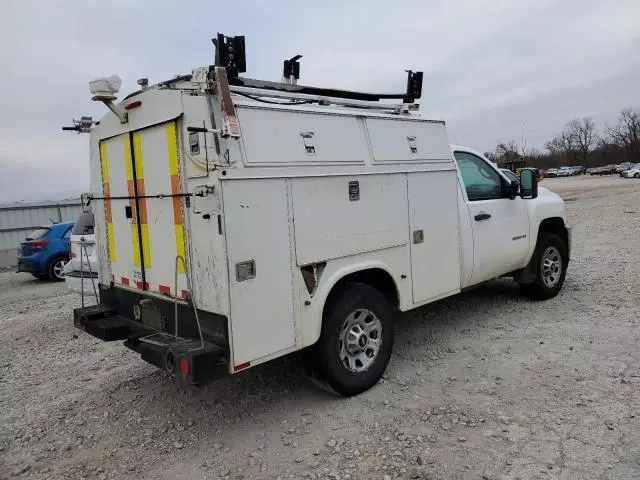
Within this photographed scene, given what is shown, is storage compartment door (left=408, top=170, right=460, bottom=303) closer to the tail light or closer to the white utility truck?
the white utility truck

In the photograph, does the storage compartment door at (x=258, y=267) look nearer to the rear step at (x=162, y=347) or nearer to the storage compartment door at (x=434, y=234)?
the rear step at (x=162, y=347)

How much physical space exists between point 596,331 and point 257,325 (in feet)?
12.8

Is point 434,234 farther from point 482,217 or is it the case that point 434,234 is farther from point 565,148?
point 565,148

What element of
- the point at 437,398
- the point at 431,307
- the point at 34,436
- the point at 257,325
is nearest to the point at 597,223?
the point at 431,307

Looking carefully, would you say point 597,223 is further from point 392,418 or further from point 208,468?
point 208,468

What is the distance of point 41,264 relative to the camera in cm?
1157

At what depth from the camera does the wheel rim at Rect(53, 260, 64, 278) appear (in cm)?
1177

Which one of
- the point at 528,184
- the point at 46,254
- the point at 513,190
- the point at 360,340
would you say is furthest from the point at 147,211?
the point at 46,254

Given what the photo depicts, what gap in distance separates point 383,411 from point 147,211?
2.47m

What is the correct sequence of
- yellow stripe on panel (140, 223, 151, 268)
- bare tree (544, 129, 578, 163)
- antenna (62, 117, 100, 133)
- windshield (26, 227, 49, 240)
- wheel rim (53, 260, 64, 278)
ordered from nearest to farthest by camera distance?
yellow stripe on panel (140, 223, 151, 268)
antenna (62, 117, 100, 133)
wheel rim (53, 260, 64, 278)
windshield (26, 227, 49, 240)
bare tree (544, 129, 578, 163)

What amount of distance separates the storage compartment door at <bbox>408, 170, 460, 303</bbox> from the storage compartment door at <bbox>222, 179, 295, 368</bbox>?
1.53m

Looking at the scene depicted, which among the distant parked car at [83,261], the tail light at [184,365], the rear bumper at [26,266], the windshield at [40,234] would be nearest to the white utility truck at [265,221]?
the tail light at [184,365]

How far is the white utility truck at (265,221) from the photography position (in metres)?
3.40

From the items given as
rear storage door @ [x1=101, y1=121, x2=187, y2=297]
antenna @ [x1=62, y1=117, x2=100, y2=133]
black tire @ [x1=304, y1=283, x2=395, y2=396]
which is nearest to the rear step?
rear storage door @ [x1=101, y1=121, x2=187, y2=297]
